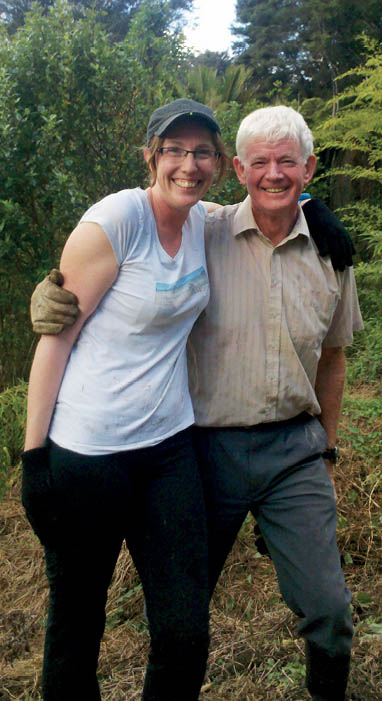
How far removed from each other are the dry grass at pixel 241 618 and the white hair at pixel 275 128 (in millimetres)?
2033

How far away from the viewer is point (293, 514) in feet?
7.14

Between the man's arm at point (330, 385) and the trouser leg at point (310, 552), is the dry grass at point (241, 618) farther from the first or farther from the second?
the man's arm at point (330, 385)

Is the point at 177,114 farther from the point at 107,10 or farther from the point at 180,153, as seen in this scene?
the point at 107,10

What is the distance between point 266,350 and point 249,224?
1.48 ft

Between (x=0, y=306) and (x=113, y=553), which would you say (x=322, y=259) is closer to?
(x=113, y=553)

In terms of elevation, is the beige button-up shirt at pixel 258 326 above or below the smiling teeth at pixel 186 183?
below

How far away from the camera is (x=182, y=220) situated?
213 cm

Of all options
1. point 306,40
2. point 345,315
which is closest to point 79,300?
point 345,315

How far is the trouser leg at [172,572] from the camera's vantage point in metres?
1.94

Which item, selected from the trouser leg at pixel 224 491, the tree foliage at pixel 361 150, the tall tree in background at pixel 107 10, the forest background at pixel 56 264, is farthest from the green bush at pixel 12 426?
the tall tree in background at pixel 107 10

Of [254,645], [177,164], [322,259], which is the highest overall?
[177,164]

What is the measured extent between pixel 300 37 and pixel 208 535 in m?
15.0

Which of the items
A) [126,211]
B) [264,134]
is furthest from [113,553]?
[264,134]

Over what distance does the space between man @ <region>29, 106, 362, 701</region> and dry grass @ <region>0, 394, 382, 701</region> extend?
0.62 metres
